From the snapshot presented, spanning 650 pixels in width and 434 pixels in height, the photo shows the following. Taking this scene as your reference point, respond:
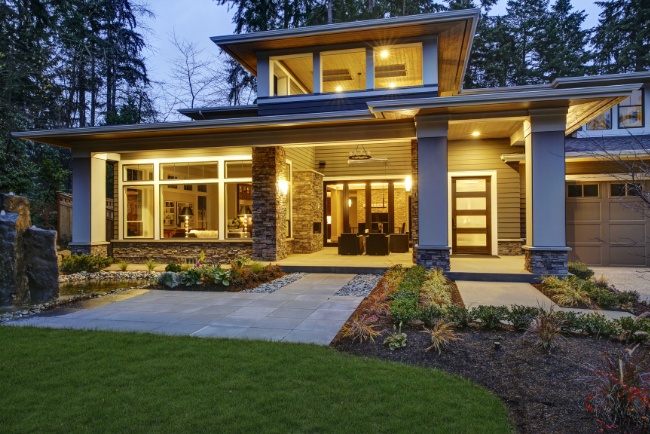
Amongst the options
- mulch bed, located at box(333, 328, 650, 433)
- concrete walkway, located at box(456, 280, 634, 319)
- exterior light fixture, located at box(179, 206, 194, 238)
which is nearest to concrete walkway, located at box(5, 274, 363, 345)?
mulch bed, located at box(333, 328, 650, 433)

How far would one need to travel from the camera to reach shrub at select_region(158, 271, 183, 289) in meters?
7.81

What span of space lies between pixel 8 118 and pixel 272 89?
9.31 metres

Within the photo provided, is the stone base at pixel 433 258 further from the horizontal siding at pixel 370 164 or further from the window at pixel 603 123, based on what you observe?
the window at pixel 603 123

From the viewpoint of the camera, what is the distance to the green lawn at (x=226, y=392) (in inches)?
106

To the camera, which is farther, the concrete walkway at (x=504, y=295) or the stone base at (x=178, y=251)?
the stone base at (x=178, y=251)

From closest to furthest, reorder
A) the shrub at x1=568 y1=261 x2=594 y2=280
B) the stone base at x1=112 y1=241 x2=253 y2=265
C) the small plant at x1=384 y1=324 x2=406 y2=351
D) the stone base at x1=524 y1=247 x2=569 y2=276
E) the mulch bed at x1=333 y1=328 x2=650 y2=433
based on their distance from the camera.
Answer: the mulch bed at x1=333 y1=328 x2=650 y2=433
the small plant at x1=384 y1=324 x2=406 y2=351
the stone base at x1=524 y1=247 x2=569 y2=276
the shrub at x1=568 y1=261 x2=594 y2=280
the stone base at x1=112 y1=241 x2=253 y2=265

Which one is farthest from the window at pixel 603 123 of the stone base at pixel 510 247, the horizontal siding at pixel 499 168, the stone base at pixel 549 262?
the stone base at pixel 549 262

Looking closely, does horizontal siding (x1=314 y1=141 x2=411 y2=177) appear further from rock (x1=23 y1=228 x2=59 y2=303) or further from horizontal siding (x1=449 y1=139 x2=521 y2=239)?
rock (x1=23 y1=228 x2=59 y2=303)

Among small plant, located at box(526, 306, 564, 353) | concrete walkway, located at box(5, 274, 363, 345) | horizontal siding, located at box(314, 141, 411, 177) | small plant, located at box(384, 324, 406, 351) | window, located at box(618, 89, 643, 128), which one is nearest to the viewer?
small plant, located at box(526, 306, 564, 353)

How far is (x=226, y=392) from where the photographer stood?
3133 millimetres

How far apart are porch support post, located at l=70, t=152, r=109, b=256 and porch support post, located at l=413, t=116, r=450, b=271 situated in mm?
8254

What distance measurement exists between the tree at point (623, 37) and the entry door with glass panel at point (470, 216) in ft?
51.3

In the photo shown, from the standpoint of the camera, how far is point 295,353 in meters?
3.98

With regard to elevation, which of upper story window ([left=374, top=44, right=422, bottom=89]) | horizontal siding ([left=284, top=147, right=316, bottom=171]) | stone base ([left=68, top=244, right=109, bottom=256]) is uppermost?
upper story window ([left=374, top=44, right=422, bottom=89])
